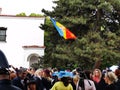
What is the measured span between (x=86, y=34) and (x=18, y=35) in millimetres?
10114

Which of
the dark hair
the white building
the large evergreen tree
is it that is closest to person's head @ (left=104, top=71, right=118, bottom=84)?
the dark hair

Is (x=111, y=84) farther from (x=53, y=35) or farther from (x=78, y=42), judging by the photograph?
(x=53, y=35)

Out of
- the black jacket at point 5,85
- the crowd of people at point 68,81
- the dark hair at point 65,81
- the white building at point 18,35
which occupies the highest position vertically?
the black jacket at point 5,85

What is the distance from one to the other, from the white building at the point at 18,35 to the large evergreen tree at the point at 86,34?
5.59 metres

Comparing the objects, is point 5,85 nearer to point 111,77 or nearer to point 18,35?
point 111,77

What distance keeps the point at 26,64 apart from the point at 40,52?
5.56 feet

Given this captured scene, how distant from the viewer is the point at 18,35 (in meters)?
50.3

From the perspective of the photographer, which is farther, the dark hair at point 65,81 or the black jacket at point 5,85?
the dark hair at point 65,81

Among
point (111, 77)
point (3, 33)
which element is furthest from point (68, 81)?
point (3, 33)

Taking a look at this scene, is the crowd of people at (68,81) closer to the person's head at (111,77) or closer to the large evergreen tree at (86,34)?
the person's head at (111,77)

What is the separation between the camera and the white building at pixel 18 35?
49.6 m

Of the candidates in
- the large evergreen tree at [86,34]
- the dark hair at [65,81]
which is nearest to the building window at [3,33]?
the large evergreen tree at [86,34]

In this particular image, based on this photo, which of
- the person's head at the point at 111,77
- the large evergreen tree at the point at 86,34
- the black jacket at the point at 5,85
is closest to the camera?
the black jacket at the point at 5,85

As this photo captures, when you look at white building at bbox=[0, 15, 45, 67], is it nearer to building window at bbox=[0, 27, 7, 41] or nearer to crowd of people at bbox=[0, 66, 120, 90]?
building window at bbox=[0, 27, 7, 41]
